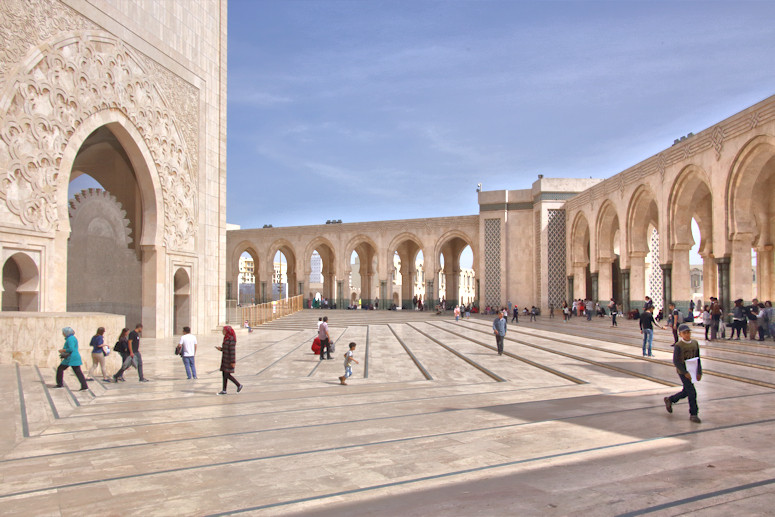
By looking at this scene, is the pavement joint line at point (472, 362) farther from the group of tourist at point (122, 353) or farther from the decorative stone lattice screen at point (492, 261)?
the decorative stone lattice screen at point (492, 261)

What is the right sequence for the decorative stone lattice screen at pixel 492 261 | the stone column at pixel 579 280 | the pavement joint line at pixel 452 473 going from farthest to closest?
the decorative stone lattice screen at pixel 492 261 < the stone column at pixel 579 280 < the pavement joint line at pixel 452 473

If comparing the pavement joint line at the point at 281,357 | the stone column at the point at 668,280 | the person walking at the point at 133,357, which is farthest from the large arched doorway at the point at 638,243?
the person walking at the point at 133,357

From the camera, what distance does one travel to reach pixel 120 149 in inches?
584

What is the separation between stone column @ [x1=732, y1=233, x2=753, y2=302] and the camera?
475 inches

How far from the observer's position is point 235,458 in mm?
4035

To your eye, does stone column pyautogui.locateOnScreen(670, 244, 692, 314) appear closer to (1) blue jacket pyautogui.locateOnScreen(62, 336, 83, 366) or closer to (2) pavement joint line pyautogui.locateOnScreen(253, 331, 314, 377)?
(2) pavement joint line pyautogui.locateOnScreen(253, 331, 314, 377)

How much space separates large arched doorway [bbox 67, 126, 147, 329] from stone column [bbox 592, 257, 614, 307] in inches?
569

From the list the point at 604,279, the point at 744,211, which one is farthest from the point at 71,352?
the point at 604,279

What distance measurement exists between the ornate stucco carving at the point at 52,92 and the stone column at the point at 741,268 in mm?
12690

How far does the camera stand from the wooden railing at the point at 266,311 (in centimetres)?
1905

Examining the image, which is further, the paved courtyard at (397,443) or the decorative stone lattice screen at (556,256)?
the decorative stone lattice screen at (556,256)

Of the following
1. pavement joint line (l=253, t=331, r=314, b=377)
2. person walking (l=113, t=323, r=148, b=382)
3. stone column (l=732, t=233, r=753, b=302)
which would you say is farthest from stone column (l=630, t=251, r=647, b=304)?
person walking (l=113, t=323, r=148, b=382)

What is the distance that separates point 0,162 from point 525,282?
19363 millimetres

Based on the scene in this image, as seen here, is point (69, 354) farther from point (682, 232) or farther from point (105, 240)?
point (682, 232)
